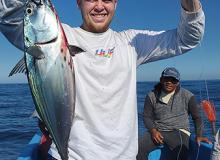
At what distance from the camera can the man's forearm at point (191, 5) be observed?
265 cm

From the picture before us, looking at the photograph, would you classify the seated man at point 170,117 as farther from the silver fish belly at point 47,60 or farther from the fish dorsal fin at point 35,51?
the fish dorsal fin at point 35,51

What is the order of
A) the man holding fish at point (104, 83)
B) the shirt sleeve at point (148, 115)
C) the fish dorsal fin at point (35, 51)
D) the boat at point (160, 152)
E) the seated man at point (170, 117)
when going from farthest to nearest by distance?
1. the shirt sleeve at point (148, 115)
2. the seated man at point (170, 117)
3. the boat at point (160, 152)
4. the man holding fish at point (104, 83)
5. the fish dorsal fin at point (35, 51)

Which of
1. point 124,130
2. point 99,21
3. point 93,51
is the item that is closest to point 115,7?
point 99,21

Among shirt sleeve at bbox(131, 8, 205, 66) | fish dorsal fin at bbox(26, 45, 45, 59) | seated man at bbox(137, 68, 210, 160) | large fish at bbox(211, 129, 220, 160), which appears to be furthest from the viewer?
seated man at bbox(137, 68, 210, 160)

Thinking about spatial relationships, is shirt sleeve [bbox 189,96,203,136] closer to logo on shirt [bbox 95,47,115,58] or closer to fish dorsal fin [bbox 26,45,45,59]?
logo on shirt [bbox 95,47,115,58]

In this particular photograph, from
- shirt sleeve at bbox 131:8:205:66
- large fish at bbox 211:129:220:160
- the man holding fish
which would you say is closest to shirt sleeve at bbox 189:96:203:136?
large fish at bbox 211:129:220:160

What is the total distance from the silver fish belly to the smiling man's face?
659 mm

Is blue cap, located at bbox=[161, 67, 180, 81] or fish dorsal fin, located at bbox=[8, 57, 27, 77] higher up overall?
fish dorsal fin, located at bbox=[8, 57, 27, 77]

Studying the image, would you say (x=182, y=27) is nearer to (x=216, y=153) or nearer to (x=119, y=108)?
(x=119, y=108)

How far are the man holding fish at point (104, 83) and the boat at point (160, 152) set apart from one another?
2689mm

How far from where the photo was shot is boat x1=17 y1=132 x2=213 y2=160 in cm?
527

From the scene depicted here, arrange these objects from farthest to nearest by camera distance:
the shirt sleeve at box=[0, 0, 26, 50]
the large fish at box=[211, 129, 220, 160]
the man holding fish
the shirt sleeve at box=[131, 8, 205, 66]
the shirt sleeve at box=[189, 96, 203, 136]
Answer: the shirt sleeve at box=[189, 96, 203, 136] → the large fish at box=[211, 129, 220, 160] → the shirt sleeve at box=[131, 8, 205, 66] → the man holding fish → the shirt sleeve at box=[0, 0, 26, 50]

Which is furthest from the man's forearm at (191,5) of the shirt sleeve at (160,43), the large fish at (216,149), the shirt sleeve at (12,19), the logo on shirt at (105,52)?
the large fish at (216,149)

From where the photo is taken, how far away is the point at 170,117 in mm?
6398
